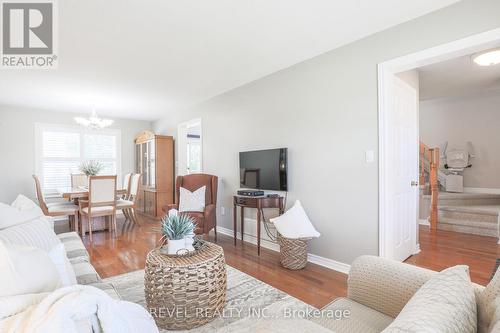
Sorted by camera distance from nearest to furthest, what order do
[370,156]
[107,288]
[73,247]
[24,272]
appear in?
[24,272] < [107,288] < [73,247] < [370,156]

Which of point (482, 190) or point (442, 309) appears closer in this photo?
point (442, 309)

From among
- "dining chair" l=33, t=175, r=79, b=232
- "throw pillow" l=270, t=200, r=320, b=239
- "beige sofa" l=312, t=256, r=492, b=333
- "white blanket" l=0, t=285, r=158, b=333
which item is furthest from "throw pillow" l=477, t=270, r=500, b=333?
"dining chair" l=33, t=175, r=79, b=232

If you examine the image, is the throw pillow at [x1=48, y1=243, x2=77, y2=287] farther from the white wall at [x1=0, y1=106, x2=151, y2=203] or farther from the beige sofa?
the white wall at [x1=0, y1=106, x2=151, y2=203]

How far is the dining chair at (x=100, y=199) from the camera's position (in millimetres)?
4117

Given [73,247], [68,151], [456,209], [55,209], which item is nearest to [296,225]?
[73,247]

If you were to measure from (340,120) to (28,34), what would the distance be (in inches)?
123

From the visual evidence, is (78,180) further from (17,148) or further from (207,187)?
(207,187)

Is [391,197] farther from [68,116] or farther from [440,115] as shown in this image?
[68,116]

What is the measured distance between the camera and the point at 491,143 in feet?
15.8

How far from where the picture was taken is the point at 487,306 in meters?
0.76

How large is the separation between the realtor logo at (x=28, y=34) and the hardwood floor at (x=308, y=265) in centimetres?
236

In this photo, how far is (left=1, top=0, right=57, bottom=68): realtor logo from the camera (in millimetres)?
2076

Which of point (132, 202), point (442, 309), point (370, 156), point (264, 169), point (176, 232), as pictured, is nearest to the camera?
point (442, 309)

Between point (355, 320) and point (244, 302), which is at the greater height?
point (355, 320)
